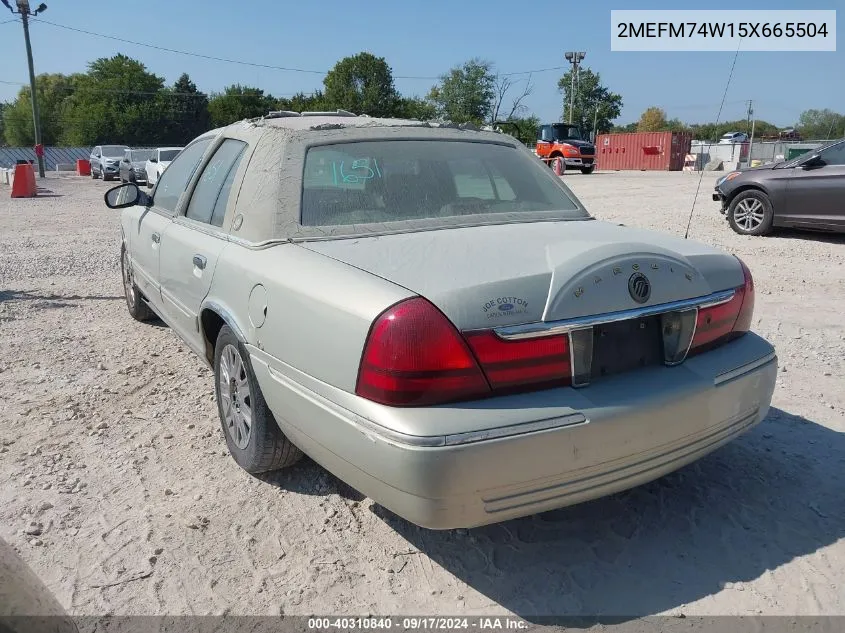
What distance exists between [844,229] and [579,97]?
176 feet

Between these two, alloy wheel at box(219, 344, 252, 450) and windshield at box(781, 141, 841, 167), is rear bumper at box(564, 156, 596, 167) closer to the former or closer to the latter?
windshield at box(781, 141, 841, 167)

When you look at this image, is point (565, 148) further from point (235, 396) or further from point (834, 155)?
point (235, 396)

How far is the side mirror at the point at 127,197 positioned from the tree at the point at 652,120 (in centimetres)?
9881

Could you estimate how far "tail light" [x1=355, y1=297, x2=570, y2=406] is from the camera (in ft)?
7.07

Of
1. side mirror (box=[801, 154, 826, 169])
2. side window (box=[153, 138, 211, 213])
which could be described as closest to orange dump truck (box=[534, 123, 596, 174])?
side mirror (box=[801, 154, 826, 169])

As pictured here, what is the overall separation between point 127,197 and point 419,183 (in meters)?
2.51

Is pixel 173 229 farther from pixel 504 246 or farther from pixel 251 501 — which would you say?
pixel 504 246

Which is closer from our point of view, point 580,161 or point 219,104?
point 580,161

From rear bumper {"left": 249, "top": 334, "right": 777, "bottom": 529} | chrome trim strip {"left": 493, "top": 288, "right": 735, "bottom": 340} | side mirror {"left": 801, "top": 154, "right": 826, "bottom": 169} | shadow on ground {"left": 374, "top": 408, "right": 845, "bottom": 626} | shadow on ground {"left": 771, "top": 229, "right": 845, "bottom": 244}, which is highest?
side mirror {"left": 801, "top": 154, "right": 826, "bottom": 169}

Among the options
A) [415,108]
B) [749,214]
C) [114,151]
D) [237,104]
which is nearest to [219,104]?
[237,104]

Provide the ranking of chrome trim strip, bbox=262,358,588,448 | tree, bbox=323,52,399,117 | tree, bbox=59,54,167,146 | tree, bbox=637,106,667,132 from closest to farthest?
1. chrome trim strip, bbox=262,358,588,448
2. tree, bbox=59,54,167,146
3. tree, bbox=323,52,399,117
4. tree, bbox=637,106,667,132

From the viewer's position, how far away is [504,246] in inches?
105

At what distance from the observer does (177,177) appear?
14.8ft

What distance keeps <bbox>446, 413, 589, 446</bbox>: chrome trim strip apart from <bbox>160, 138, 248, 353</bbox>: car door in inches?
66.8
